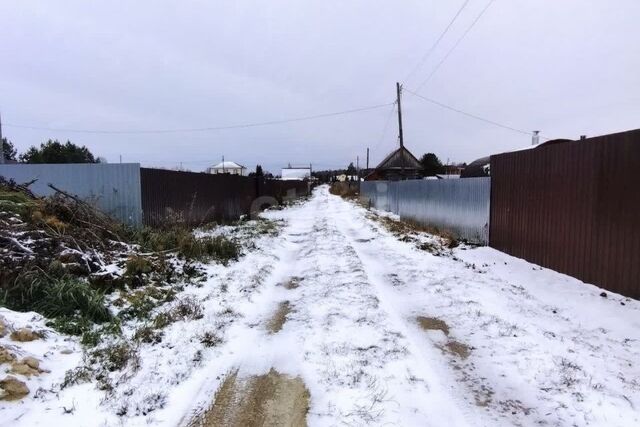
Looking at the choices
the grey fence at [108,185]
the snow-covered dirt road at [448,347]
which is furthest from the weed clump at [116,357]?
the grey fence at [108,185]

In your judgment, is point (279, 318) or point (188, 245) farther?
point (188, 245)

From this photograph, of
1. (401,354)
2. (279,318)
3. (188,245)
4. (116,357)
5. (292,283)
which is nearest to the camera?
(116,357)

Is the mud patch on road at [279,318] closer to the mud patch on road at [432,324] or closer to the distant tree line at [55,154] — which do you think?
the mud patch on road at [432,324]

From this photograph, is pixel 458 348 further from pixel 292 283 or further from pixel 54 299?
pixel 54 299

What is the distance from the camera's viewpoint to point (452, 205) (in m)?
14.6

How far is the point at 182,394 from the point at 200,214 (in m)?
12.1

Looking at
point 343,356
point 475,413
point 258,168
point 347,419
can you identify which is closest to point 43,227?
point 343,356

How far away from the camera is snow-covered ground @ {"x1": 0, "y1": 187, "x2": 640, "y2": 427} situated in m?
3.67

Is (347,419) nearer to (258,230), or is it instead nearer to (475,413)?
(475,413)

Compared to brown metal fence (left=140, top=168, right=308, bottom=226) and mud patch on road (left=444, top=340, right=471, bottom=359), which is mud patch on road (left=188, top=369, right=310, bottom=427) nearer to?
mud patch on road (left=444, top=340, right=471, bottom=359)

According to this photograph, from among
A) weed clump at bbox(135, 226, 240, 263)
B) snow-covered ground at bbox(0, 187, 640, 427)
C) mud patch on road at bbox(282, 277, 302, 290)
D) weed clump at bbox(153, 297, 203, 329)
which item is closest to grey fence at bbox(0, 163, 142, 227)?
weed clump at bbox(135, 226, 240, 263)

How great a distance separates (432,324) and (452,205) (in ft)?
30.3

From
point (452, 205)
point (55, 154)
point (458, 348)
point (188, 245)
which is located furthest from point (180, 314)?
point (55, 154)

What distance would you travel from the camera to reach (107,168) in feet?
37.1
